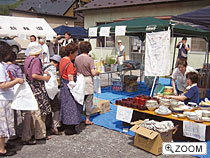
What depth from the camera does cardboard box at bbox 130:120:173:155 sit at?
3.11 meters

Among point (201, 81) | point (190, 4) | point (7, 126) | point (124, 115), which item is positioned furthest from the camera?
point (190, 4)

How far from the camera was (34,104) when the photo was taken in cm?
313

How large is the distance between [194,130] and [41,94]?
8.06 feet

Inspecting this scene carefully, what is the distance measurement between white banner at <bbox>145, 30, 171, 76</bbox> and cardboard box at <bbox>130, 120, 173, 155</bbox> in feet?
5.69

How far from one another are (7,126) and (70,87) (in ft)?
3.75

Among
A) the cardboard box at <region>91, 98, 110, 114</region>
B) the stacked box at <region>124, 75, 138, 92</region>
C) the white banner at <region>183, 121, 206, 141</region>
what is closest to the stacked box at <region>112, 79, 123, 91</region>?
the stacked box at <region>124, 75, 138, 92</region>

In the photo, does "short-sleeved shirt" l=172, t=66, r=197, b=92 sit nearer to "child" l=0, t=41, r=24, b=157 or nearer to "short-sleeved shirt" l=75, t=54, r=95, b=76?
"short-sleeved shirt" l=75, t=54, r=95, b=76

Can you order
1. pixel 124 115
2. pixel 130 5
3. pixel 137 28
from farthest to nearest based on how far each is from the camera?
pixel 130 5 < pixel 137 28 < pixel 124 115

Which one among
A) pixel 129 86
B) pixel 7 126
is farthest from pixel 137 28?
pixel 7 126

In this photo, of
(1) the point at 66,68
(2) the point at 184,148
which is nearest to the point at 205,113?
(2) the point at 184,148

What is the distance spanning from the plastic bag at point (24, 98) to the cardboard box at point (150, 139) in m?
1.62

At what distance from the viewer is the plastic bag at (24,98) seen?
304 cm

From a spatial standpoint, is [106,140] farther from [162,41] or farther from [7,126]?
[162,41]

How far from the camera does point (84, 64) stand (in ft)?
13.4
